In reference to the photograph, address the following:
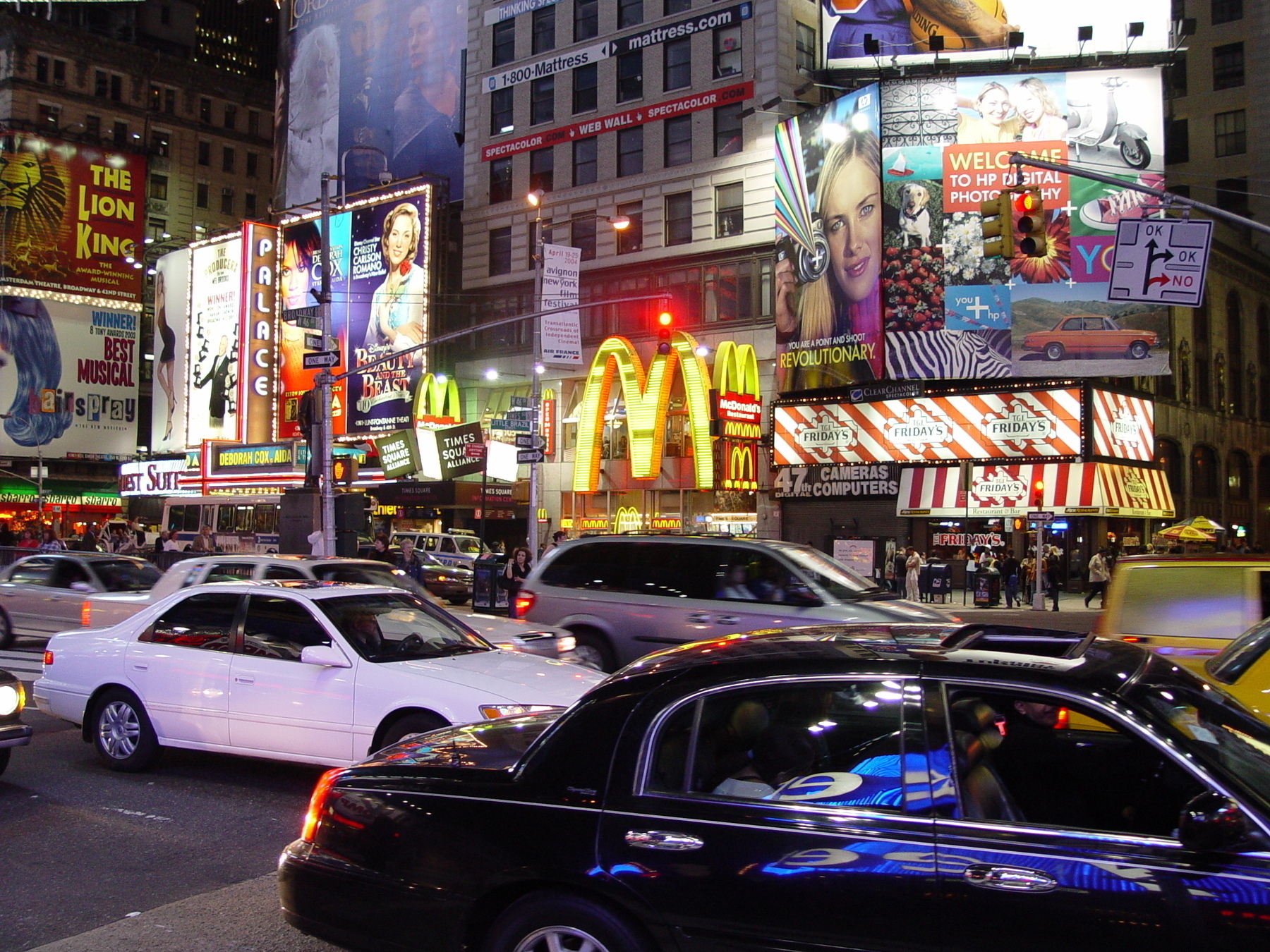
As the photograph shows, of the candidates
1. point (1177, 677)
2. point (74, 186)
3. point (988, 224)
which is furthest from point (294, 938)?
point (74, 186)

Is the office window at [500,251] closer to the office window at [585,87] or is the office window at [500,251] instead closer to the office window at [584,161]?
the office window at [584,161]

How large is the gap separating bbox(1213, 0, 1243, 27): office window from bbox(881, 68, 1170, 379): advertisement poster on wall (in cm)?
2224

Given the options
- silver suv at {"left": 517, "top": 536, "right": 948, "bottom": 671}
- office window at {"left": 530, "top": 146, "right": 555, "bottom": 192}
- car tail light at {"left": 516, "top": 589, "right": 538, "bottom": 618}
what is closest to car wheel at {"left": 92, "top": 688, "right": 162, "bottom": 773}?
silver suv at {"left": 517, "top": 536, "right": 948, "bottom": 671}

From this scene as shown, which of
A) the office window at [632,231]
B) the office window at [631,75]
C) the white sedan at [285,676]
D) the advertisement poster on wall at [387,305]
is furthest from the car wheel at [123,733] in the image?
the office window at [631,75]

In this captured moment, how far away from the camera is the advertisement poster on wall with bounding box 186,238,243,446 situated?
5428 centimetres

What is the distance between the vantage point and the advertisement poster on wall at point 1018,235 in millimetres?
32938

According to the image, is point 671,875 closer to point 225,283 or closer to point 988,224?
point 988,224

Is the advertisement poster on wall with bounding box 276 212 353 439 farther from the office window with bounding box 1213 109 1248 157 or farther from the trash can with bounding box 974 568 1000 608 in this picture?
the office window with bounding box 1213 109 1248 157

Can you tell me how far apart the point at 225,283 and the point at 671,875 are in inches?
2193

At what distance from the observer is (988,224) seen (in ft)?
48.5

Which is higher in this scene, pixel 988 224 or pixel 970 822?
pixel 988 224

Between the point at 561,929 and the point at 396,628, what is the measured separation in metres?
5.19

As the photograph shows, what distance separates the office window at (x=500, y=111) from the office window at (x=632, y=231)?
25.1 ft

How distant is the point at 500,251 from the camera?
4756 centimetres
